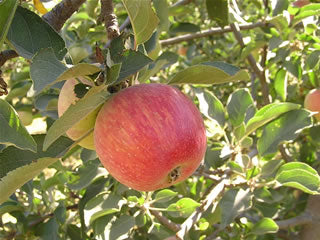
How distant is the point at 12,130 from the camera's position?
75 cm

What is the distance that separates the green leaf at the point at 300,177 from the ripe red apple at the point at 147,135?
1.46 feet

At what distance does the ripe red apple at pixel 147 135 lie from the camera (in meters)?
0.77

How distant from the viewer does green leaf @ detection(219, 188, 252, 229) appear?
1.17 metres

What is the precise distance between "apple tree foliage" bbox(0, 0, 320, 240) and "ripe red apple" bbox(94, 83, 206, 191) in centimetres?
5

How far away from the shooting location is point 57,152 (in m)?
0.90

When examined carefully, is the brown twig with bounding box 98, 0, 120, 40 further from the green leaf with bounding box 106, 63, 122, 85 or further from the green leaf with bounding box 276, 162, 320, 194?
the green leaf with bounding box 276, 162, 320, 194

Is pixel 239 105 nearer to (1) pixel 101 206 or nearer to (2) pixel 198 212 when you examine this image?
(2) pixel 198 212

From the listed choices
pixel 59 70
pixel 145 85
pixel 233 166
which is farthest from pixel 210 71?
pixel 233 166

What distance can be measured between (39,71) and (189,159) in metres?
0.36

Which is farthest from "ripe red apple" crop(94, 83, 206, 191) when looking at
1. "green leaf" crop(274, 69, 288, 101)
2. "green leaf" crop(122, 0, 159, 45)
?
"green leaf" crop(274, 69, 288, 101)

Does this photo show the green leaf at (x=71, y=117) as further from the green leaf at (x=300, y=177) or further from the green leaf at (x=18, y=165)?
the green leaf at (x=300, y=177)

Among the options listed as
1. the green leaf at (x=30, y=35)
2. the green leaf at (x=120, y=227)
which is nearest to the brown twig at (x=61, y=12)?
the green leaf at (x=30, y=35)

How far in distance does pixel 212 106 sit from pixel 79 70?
29.4 inches

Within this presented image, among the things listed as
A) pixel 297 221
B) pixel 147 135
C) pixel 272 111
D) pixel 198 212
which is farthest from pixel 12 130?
pixel 297 221
